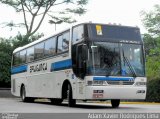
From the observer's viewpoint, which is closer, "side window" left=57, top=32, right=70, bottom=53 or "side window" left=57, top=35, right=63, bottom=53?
"side window" left=57, top=32, right=70, bottom=53

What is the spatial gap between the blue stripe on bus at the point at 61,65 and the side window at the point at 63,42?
1.79 feet

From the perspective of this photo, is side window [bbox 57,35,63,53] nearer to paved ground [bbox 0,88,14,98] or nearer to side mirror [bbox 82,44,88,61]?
side mirror [bbox 82,44,88,61]

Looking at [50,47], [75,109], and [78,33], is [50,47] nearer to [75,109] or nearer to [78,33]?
[78,33]

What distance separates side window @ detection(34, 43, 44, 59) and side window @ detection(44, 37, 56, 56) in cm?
77

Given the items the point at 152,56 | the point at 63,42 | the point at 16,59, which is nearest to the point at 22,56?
the point at 16,59

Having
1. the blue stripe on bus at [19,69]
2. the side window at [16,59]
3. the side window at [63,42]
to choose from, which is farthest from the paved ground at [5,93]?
the side window at [63,42]

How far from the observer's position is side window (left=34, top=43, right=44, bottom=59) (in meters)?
24.8

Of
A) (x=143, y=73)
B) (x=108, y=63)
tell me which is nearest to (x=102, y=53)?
(x=108, y=63)

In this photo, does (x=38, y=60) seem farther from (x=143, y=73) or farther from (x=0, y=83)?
(x=0, y=83)

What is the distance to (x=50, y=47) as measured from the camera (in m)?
23.2

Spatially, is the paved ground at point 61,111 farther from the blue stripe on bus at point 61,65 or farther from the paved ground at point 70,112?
the blue stripe on bus at point 61,65

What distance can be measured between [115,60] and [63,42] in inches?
130

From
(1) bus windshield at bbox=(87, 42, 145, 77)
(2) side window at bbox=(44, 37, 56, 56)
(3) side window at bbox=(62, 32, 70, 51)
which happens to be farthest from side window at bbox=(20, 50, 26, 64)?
(1) bus windshield at bbox=(87, 42, 145, 77)

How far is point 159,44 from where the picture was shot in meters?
44.1
